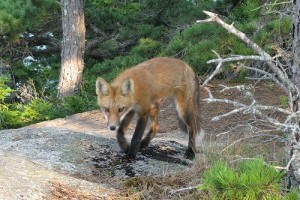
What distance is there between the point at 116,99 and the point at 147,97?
0.45 metres

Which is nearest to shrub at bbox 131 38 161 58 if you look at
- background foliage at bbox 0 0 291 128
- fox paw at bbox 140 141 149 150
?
background foliage at bbox 0 0 291 128

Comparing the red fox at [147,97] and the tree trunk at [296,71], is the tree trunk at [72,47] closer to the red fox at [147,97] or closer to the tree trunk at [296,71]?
the red fox at [147,97]

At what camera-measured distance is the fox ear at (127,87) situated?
6.82 m

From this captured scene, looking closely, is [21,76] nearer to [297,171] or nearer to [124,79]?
[124,79]

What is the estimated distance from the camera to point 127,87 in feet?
22.5

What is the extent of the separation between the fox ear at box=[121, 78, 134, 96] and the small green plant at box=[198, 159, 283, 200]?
105 inches

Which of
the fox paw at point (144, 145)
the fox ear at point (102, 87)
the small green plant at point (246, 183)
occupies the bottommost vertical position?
Answer: the fox paw at point (144, 145)

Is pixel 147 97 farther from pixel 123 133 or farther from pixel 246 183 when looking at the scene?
pixel 246 183

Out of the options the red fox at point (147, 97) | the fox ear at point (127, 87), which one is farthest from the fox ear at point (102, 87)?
the fox ear at point (127, 87)

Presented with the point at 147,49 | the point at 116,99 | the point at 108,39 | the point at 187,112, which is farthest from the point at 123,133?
the point at 108,39

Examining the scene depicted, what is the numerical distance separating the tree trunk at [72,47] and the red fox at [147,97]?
24.4 feet

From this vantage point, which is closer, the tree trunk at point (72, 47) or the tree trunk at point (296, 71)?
the tree trunk at point (296, 71)

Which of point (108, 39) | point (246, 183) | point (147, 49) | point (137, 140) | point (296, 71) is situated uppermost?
point (296, 71)

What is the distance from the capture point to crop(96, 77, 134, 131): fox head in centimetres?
683
